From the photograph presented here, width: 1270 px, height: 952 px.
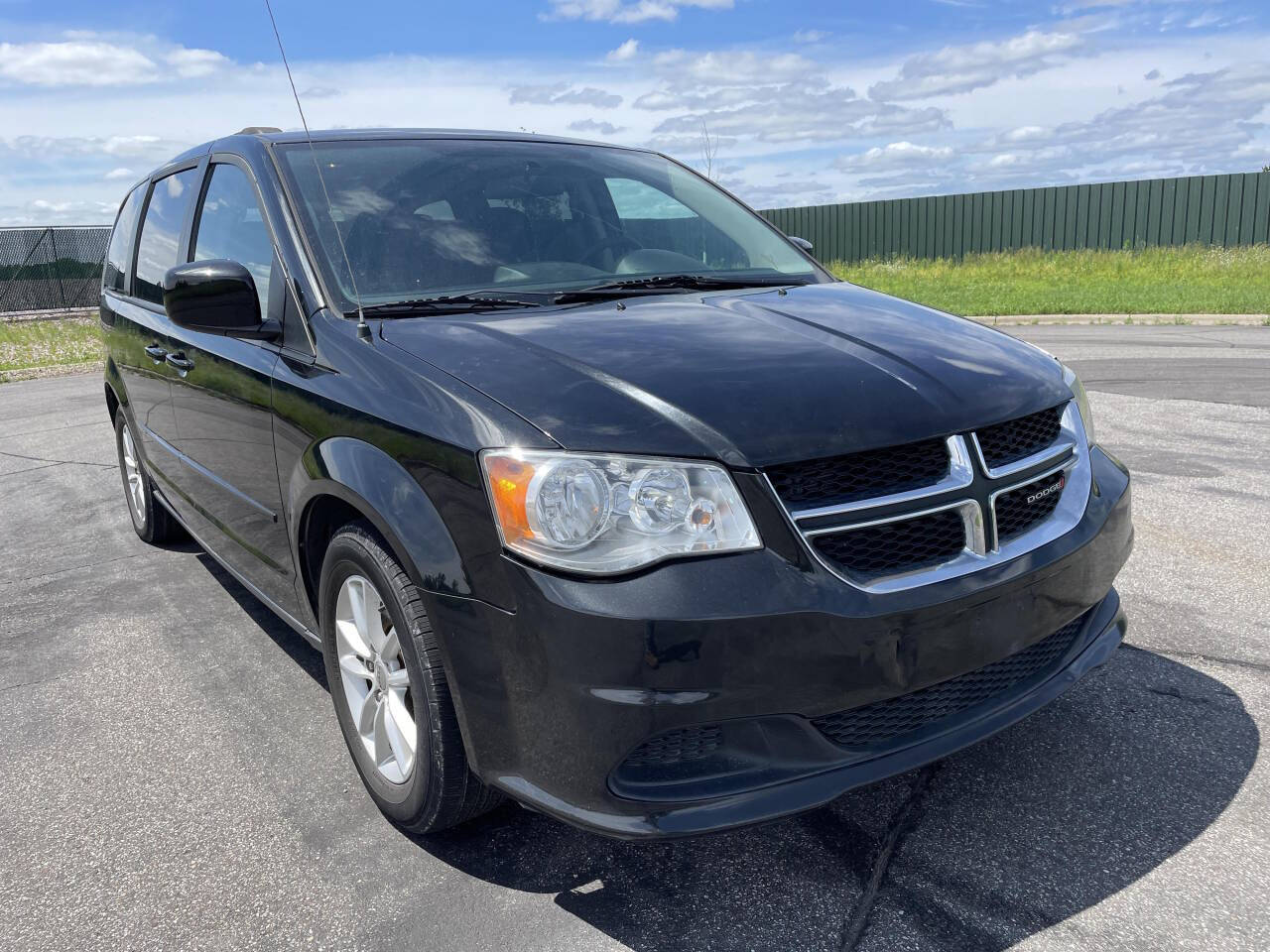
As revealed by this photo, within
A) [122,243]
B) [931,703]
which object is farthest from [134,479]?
[931,703]

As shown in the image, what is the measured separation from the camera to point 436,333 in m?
2.66

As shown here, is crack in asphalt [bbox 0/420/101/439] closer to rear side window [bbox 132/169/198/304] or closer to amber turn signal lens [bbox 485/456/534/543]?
rear side window [bbox 132/169/198/304]

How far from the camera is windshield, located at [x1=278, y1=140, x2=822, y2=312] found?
3086 millimetres

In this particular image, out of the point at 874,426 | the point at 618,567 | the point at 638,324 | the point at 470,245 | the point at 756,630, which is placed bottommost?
the point at 756,630

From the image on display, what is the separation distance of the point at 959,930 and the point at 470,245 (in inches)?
90.3

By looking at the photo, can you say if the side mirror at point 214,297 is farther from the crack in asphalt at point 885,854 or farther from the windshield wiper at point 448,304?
the crack in asphalt at point 885,854

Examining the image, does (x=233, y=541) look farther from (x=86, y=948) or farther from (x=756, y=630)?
(x=756, y=630)

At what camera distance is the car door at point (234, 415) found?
3139 mm

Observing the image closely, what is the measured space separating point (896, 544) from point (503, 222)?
179 cm

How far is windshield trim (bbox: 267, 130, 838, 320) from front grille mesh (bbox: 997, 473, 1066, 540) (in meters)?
1.28

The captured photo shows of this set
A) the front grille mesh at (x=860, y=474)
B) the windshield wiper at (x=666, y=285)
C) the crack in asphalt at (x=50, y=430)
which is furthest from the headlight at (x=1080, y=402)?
the crack in asphalt at (x=50, y=430)

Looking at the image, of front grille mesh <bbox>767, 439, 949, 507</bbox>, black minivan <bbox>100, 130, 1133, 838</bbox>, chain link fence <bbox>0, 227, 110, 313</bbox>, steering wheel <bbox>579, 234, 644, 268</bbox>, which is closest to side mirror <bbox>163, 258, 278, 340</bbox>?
black minivan <bbox>100, 130, 1133, 838</bbox>

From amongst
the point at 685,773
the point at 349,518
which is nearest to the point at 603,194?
the point at 349,518

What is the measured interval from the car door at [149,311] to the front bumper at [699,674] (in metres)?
2.57
